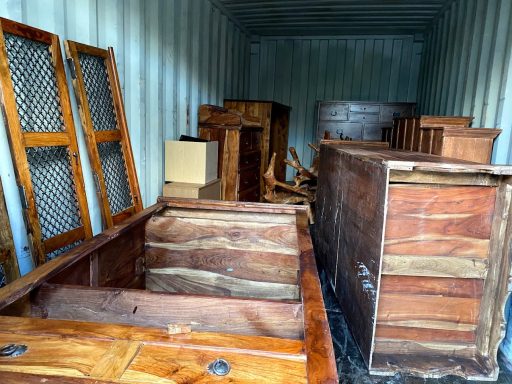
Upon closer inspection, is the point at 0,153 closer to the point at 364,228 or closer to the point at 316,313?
the point at 316,313

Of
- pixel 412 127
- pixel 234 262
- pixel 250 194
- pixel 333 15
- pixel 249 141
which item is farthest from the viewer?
pixel 333 15

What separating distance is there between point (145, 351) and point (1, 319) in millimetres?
379

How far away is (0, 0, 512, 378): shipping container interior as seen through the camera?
2598 millimetres

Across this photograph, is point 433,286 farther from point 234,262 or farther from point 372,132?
point 372,132

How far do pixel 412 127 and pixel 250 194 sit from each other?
2.33 m

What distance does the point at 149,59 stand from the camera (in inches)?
132

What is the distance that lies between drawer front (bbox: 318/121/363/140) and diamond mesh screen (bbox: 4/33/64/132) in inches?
192

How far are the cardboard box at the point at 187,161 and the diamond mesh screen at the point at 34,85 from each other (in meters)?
1.68

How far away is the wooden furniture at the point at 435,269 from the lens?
180 centimetres

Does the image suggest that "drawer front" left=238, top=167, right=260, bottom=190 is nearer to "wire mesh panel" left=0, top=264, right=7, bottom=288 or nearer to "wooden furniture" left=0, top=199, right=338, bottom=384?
"wooden furniture" left=0, top=199, right=338, bottom=384

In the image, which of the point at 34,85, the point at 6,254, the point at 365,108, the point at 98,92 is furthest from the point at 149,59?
the point at 365,108

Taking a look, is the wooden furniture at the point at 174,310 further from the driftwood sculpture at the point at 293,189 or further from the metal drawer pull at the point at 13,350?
the driftwood sculpture at the point at 293,189

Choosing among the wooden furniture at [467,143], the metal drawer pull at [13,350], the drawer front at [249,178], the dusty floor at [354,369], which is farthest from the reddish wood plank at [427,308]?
the drawer front at [249,178]

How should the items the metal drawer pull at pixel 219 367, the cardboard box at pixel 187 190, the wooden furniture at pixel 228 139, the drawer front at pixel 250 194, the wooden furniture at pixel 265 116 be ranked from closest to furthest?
the metal drawer pull at pixel 219 367 < the cardboard box at pixel 187 190 < the wooden furniture at pixel 228 139 < the drawer front at pixel 250 194 < the wooden furniture at pixel 265 116
